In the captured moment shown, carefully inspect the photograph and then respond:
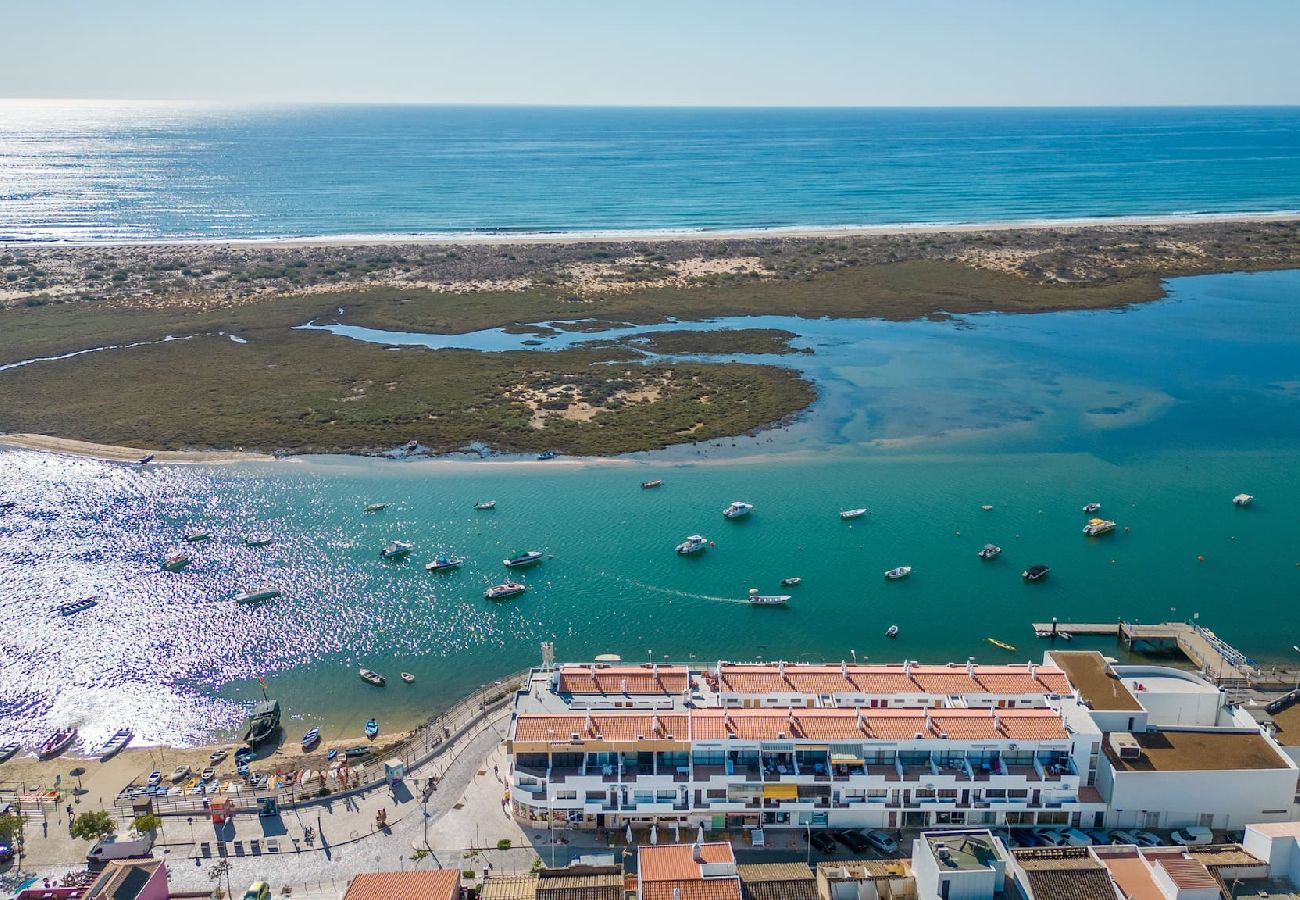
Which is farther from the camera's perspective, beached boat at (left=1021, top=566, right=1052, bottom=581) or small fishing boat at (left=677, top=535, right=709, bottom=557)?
small fishing boat at (left=677, top=535, right=709, bottom=557)

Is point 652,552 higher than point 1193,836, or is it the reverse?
point 1193,836

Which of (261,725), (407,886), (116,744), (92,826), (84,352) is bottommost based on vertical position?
(116,744)

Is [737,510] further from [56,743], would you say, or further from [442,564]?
[56,743]

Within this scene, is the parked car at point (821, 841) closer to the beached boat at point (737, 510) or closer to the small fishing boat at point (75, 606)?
the beached boat at point (737, 510)

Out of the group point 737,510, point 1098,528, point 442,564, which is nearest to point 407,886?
point 442,564

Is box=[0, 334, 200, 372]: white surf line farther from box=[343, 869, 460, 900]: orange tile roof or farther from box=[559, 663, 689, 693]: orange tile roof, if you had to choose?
box=[343, 869, 460, 900]: orange tile roof

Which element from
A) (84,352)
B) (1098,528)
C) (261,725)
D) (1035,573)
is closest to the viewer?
(261,725)

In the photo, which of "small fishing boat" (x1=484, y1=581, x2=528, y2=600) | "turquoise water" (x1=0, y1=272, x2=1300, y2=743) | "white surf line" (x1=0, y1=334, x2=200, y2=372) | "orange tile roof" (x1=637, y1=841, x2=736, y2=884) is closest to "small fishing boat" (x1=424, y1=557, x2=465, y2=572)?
"turquoise water" (x1=0, y1=272, x2=1300, y2=743)
